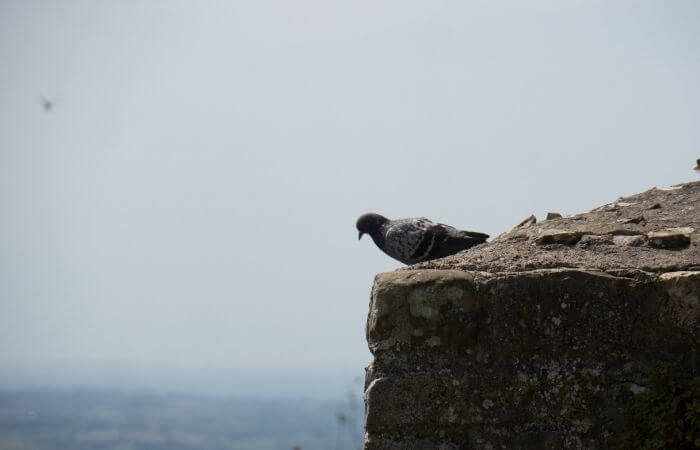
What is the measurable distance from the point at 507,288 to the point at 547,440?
0.66 m

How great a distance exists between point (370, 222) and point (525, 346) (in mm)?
7989

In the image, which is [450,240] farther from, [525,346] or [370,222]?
[525,346]

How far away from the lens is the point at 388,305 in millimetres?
4047

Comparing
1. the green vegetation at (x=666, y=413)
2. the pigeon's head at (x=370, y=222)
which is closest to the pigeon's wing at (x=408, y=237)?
the pigeon's head at (x=370, y=222)

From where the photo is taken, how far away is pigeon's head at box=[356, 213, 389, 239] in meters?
11.7

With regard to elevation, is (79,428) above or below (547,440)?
below

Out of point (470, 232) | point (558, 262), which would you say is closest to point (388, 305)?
point (558, 262)

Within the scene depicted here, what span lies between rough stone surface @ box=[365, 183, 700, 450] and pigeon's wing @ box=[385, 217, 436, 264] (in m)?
4.88

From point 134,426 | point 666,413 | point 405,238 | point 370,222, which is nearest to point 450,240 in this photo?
point 405,238

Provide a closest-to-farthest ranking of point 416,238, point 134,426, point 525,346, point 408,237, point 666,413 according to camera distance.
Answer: point 666,413
point 525,346
point 416,238
point 408,237
point 134,426

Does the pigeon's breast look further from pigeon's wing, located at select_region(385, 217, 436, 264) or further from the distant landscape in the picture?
the distant landscape

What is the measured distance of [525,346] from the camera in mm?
3896

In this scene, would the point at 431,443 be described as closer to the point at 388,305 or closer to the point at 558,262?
the point at 388,305

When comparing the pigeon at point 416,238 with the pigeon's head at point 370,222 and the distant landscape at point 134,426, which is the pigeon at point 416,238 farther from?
the distant landscape at point 134,426
